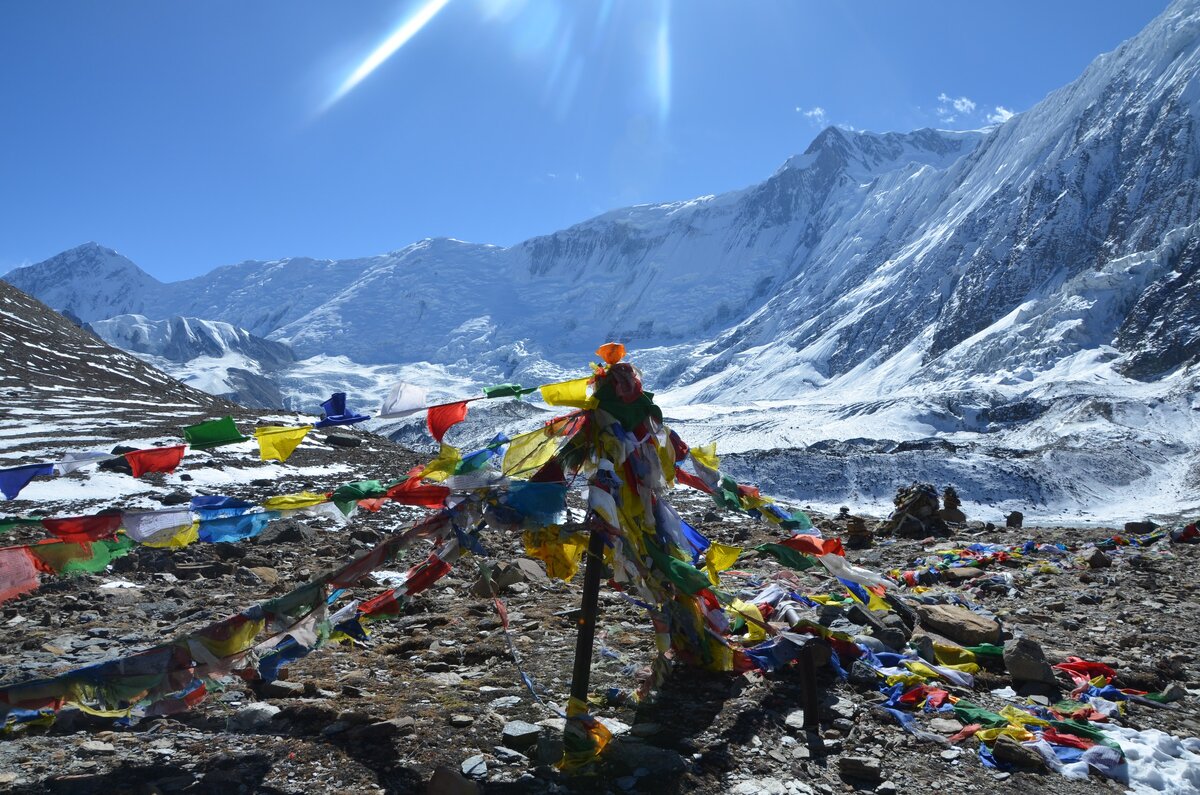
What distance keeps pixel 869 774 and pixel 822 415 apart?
8515 centimetres

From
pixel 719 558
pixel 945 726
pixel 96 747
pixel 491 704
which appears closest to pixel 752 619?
pixel 719 558

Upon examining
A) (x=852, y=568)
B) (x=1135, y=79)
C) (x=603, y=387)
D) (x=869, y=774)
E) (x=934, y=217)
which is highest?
(x=1135, y=79)

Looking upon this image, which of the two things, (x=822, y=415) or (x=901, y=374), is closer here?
(x=822, y=415)

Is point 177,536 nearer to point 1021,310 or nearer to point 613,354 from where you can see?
point 613,354

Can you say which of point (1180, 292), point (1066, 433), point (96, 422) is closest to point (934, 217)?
point (1180, 292)

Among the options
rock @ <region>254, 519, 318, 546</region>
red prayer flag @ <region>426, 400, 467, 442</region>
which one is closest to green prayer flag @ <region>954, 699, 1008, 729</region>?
red prayer flag @ <region>426, 400, 467, 442</region>

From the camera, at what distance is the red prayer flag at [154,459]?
16.2ft

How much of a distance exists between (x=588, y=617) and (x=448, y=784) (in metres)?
1.40

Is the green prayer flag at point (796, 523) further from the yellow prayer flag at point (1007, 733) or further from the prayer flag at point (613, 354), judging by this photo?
the prayer flag at point (613, 354)

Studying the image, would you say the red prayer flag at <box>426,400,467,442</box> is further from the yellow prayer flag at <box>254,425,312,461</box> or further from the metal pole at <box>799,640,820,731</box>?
the metal pole at <box>799,640,820,731</box>

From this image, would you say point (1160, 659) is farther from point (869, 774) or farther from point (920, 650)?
point (869, 774)

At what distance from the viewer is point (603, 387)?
5.23 metres

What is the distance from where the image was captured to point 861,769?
14.9 feet

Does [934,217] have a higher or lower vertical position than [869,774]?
higher
